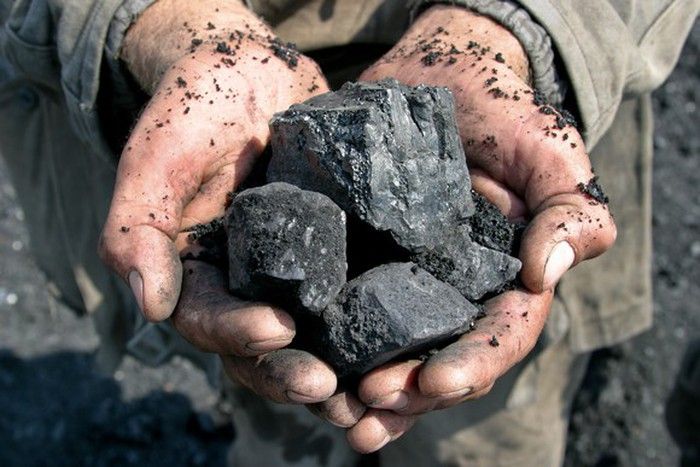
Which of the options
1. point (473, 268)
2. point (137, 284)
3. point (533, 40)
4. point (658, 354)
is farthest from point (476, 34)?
point (658, 354)

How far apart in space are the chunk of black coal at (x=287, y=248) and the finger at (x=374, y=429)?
0.99ft

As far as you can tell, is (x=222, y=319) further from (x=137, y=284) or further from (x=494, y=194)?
(x=494, y=194)

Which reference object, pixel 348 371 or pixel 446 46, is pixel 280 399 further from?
pixel 446 46

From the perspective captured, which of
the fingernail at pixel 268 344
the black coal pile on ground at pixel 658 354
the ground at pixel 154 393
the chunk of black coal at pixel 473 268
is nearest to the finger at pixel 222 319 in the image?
the fingernail at pixel 268 344

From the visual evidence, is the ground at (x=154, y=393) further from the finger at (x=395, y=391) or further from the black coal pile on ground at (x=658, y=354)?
the finger at (x=395, y=391)

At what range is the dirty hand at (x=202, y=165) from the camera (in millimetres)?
2178

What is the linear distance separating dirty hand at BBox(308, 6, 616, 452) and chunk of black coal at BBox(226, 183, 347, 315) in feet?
0.91

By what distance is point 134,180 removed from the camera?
7.80 ft

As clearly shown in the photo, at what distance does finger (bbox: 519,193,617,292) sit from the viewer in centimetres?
232

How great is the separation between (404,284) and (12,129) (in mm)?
1668

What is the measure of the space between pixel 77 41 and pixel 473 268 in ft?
4.60

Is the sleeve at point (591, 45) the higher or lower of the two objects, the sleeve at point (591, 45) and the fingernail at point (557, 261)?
the higher

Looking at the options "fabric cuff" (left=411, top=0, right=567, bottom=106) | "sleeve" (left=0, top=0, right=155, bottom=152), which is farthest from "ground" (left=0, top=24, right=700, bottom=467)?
"fabric cuff" (left=411, top=0, right=567, bottom=106)

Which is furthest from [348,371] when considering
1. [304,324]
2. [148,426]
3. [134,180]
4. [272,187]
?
[148,426]
